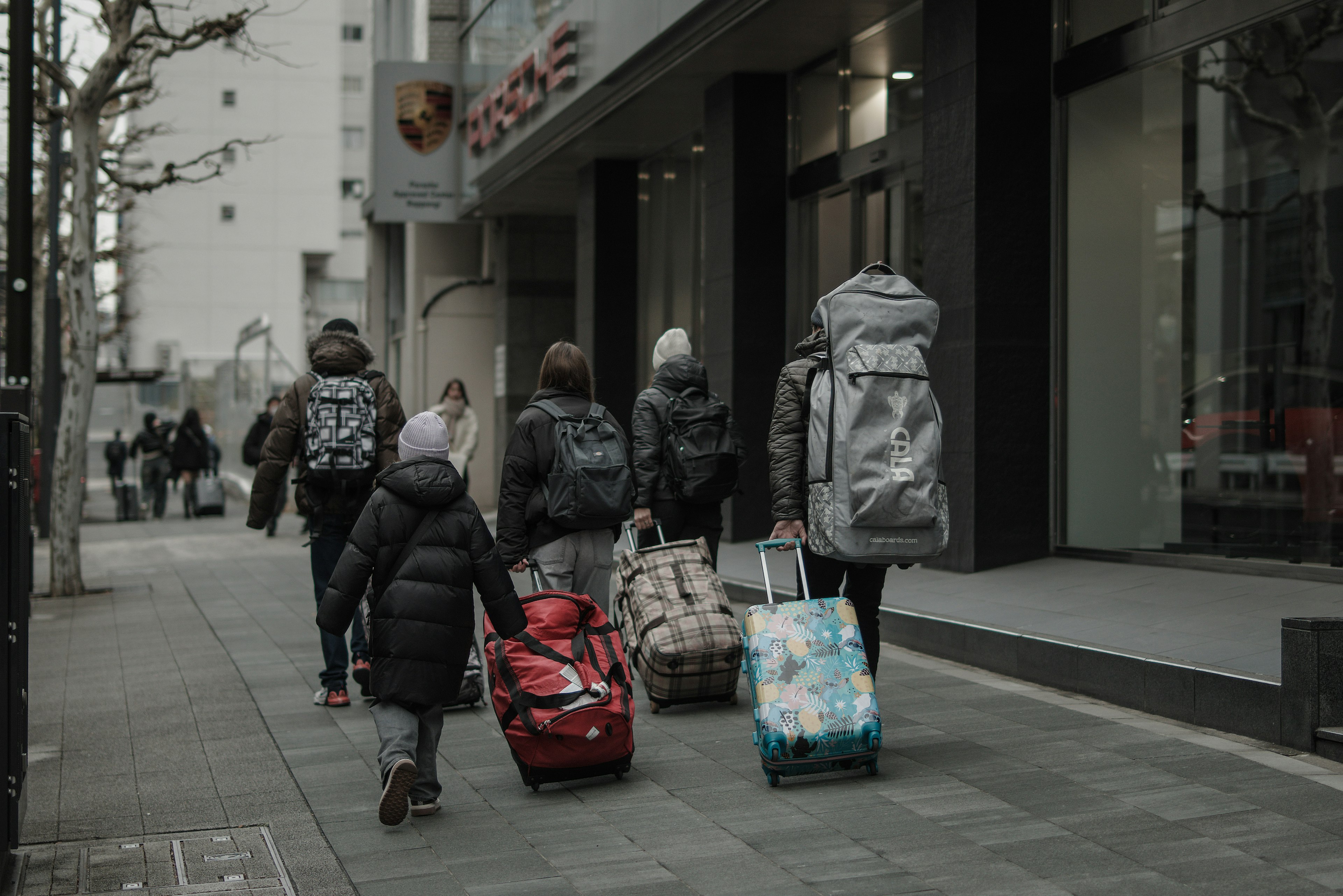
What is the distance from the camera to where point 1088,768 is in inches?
211

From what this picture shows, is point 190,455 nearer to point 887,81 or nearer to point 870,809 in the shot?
point 887,81

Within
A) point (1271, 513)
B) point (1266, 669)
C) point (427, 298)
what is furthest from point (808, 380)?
point (427, 298)

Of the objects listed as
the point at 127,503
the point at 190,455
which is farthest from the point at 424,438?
the point at 127,503

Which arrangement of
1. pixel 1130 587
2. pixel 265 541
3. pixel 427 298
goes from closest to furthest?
pixel 1130 587
pixel 265 541
pixel 427 298

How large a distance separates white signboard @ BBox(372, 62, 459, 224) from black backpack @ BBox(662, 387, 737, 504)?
14.3 m

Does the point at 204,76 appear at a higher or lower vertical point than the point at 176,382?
higher

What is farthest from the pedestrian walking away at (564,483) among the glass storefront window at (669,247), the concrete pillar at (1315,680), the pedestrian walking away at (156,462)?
the pedestrian walking away at (156,462)

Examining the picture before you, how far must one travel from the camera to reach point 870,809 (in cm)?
495

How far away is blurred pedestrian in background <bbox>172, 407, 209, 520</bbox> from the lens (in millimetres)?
23422

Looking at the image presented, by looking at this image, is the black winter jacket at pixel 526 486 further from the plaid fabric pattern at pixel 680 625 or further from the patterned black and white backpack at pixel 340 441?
the patterned black and white backpack at pixel 340 441

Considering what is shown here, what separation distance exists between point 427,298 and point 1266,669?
20.8 metres

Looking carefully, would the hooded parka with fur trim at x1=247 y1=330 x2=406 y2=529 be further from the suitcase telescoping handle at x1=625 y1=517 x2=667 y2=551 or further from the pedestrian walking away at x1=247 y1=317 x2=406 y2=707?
the suitcase telescoping handle at x1=625 y1=517 x2=667 y2=551

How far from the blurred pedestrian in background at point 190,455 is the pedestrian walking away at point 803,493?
63.8 feet

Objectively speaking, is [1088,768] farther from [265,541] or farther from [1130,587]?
[265,541]
